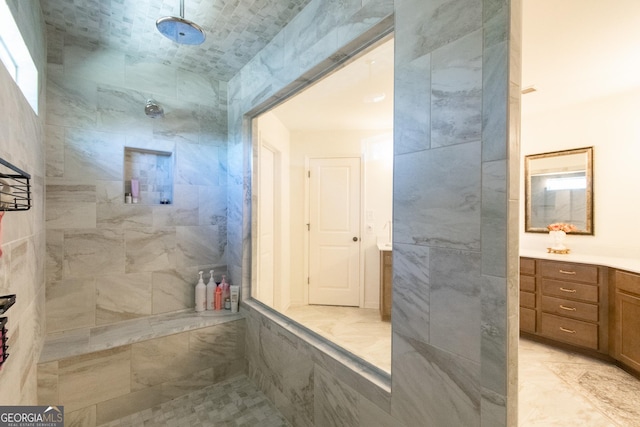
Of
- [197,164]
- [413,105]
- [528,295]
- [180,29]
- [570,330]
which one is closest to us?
[413,105]

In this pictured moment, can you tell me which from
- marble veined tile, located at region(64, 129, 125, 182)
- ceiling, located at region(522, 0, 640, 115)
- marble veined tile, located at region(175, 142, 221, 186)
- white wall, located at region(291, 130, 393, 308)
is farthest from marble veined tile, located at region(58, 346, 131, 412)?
ceiling, located at region(522, 0, 640, 115)

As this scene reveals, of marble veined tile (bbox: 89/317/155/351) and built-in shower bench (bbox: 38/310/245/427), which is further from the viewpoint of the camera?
marble veined tile (bbox: 89/317/155/351)

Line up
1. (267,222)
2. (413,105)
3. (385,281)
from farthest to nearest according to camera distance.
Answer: (267,222), (385,281), (413,105)

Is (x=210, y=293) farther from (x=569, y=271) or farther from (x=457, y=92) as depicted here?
(x=569, y=271)

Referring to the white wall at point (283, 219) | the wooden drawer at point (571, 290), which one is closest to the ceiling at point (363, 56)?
the white wall at point (283, 219)

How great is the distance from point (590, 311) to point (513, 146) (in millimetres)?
2632

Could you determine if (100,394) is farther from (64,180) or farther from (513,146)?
(513,146)

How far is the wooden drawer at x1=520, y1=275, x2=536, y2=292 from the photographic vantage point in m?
2.79

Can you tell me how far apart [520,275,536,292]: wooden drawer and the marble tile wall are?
12.1 feet

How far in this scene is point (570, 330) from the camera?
257 centimetres

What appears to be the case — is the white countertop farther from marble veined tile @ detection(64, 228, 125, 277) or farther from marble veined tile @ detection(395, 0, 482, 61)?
marble veined tile @ detection(64, 228, 125, 277)

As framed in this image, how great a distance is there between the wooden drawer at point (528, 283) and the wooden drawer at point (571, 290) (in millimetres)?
78

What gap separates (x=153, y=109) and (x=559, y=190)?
3.95 metres

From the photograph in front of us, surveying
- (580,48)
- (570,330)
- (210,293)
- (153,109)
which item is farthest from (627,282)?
(153,109)
